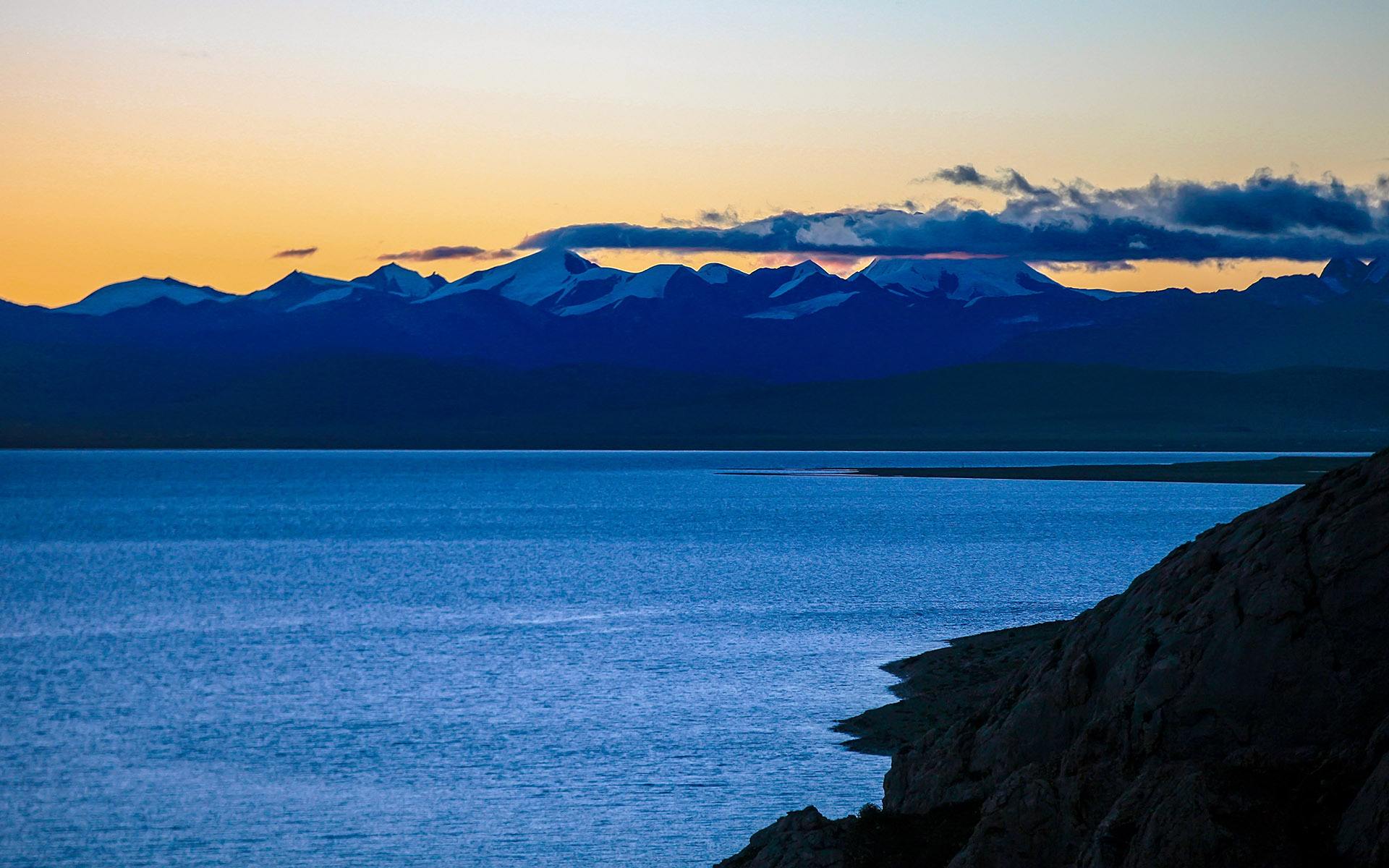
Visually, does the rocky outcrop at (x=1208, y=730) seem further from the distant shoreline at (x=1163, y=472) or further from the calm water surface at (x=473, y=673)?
the distant shoreline at (x=1163, y=472)

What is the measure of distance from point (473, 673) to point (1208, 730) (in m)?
30.0

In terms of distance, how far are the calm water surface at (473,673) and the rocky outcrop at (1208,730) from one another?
8.67 metres

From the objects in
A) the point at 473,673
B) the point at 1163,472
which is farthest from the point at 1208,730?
the point at 1163,472

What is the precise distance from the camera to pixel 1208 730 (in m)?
13.0

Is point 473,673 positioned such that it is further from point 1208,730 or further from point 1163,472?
point 1163,472

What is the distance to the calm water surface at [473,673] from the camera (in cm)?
2497

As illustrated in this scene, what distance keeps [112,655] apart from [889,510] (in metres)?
79.3

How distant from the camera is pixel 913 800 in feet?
51.4

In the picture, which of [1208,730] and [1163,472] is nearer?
[1208,730]

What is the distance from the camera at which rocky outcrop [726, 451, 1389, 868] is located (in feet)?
38.0

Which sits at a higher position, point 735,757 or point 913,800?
point 913,800

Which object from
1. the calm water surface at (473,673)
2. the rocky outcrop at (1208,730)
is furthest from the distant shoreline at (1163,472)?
the rocky outcrop at (1208,730)

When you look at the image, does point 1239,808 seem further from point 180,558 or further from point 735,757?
point 180,558

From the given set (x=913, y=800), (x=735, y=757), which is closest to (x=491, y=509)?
(x=735, y=757)
